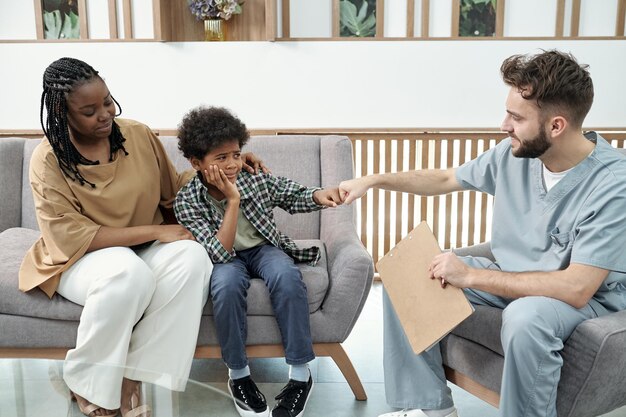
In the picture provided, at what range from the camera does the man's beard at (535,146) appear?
5.74 ft

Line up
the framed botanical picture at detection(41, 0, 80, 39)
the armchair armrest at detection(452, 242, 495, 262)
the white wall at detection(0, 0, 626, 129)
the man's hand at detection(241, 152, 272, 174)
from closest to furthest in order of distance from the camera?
the armchair armrest at detection(452, 242, 495, 262), the man's hand at detection(241, 152, 272, 174), the white wall at detection(0, 0, 626, 129), the framed botanical picture at detection(41, 0, 80, 39)

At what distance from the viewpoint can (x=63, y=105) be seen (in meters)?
2.04

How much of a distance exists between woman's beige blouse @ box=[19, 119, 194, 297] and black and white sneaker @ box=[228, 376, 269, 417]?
59 cm

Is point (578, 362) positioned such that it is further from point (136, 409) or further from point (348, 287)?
point (136, 409)

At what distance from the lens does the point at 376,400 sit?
2234 mm

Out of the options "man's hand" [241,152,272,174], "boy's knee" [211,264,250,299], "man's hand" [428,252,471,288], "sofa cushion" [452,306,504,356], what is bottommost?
"sofa cushion" [452,306,504,356]

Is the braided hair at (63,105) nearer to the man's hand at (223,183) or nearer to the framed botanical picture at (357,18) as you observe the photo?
the man's hand at (223,183)

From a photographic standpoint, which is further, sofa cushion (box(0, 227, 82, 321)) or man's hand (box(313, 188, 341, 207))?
man's hand (box(313, 188, 341, 207))

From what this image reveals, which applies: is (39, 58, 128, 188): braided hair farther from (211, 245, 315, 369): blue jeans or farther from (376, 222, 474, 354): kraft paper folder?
(376, 222, 474, 354): kraft paper folder

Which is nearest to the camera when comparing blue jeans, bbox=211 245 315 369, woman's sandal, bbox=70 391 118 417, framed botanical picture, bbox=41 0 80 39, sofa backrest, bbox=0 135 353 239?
woman's sandal, bbox=70 391 118 417

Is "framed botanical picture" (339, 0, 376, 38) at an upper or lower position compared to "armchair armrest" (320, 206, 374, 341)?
upper

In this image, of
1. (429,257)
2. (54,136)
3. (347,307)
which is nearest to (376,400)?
(347,307)

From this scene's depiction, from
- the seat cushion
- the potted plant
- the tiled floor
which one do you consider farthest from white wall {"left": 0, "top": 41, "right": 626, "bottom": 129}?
the seat cushion

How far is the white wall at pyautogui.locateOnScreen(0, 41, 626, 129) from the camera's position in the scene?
3258 millimetres
